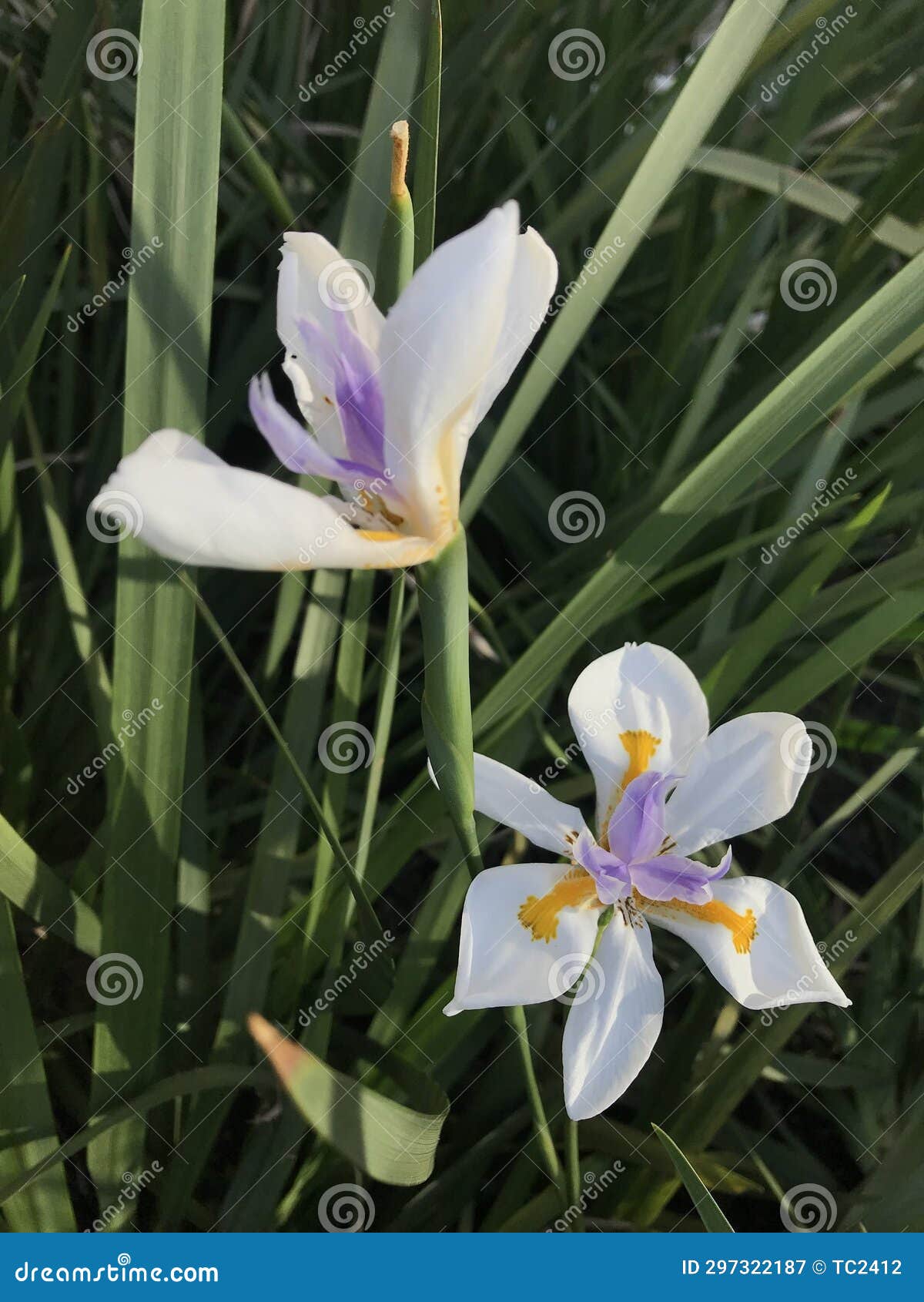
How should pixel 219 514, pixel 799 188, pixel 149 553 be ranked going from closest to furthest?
pixel 219 514
pixel 149 553
pixel 799 188

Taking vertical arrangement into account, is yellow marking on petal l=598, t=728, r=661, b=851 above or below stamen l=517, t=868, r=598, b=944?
above

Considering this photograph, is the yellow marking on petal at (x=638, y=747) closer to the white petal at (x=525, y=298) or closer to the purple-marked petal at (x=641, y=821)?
the purple-marked petal at (x=641, y=821)

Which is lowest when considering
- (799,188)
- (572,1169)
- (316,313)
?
(572,1169)

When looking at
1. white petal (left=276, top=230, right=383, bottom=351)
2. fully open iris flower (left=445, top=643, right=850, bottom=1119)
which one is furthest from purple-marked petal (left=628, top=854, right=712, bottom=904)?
white petal (left=276, top=230, right=383, bottom=351)

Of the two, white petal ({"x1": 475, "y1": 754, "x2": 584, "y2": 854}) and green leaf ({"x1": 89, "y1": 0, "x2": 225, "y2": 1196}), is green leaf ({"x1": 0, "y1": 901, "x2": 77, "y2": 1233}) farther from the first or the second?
white petal ({"x1": 475, "y1": 754, "x2": 584, "y2": 854})

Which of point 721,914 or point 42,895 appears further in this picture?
point 42,895

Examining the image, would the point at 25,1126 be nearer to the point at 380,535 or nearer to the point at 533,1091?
the point at 533,1091

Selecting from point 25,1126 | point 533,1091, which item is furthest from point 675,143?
point 25,1126
